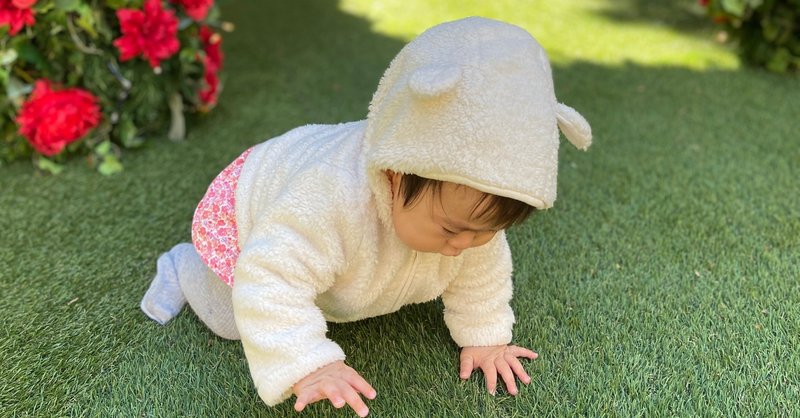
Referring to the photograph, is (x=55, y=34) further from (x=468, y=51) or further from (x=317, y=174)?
(x=468, y=51)

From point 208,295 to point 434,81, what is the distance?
73 centimetres

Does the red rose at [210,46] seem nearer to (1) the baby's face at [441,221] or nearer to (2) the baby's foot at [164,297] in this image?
(2) the baby's foot at [164,297]

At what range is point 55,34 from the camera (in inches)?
71.9

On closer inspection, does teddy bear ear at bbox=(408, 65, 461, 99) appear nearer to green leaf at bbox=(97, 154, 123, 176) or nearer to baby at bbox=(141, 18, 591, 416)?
baby at bbox=(141, 18, 591, 416)

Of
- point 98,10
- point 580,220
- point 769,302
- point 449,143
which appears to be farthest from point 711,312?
point 98,10

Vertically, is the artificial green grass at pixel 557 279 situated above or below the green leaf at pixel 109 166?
above

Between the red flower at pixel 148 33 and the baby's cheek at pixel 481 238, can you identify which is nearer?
the baby's cheek at pixel 481 238

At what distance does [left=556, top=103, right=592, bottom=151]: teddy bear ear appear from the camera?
3.15 feet

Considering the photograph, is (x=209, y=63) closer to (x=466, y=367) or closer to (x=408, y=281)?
(x=408, y=281)

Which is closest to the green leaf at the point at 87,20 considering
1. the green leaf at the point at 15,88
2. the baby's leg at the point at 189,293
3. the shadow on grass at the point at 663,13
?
the green leaf at the point at 15,88

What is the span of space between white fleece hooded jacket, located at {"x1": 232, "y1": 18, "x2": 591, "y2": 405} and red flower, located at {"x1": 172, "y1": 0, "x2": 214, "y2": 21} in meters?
0.96

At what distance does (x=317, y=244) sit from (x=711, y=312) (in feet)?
2.83

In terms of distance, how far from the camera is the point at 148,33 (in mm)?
1881

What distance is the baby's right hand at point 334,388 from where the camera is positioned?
0.96 meters
